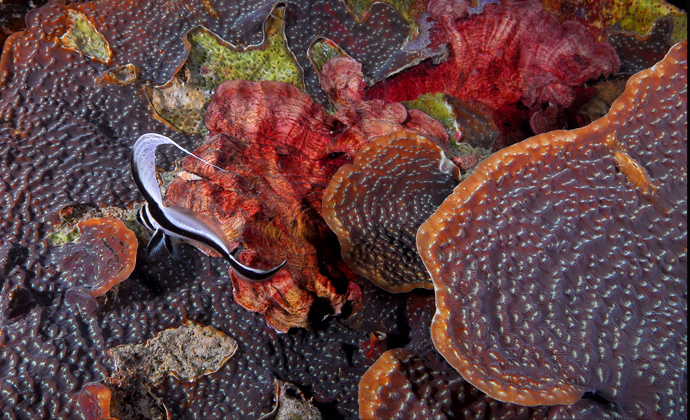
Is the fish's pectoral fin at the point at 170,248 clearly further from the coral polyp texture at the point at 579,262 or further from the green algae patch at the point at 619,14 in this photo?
the green algae patch at the point at 619,14

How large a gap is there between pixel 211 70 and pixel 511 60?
2.38 m

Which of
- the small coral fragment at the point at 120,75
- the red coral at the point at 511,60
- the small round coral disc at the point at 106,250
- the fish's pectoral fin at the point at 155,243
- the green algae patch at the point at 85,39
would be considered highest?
the red coral at the point at 511,60

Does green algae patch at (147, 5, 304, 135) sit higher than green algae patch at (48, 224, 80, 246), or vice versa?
green algae patch at (147, 5, 304, 135)

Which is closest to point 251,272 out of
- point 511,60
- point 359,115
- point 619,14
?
point 359,115

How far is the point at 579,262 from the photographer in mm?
1613

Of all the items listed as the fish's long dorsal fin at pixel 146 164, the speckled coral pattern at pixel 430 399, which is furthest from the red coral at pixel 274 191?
the speckled coral pattern at pixel 430 399

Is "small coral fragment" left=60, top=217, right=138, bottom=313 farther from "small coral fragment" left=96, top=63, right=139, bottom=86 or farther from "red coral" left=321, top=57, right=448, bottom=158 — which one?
"red coral" left=321, top=57, right=448, bottom=158

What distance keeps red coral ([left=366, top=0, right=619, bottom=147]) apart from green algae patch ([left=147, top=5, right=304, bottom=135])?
0.77m

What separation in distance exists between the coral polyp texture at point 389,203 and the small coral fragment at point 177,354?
1.02 m

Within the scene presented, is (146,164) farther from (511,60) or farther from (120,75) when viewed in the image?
(511,60)

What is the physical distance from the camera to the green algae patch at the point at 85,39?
2.60 meters

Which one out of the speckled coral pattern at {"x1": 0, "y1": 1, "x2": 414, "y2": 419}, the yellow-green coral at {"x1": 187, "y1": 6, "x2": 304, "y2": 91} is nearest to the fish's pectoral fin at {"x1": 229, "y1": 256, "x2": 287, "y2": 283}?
the speckled coral pattern at {"x1": 0, "y1": 1, "x2": 414, "y2": 419}

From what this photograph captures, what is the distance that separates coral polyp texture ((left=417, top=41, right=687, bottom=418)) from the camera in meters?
1.54

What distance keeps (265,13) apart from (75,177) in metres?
1.85
